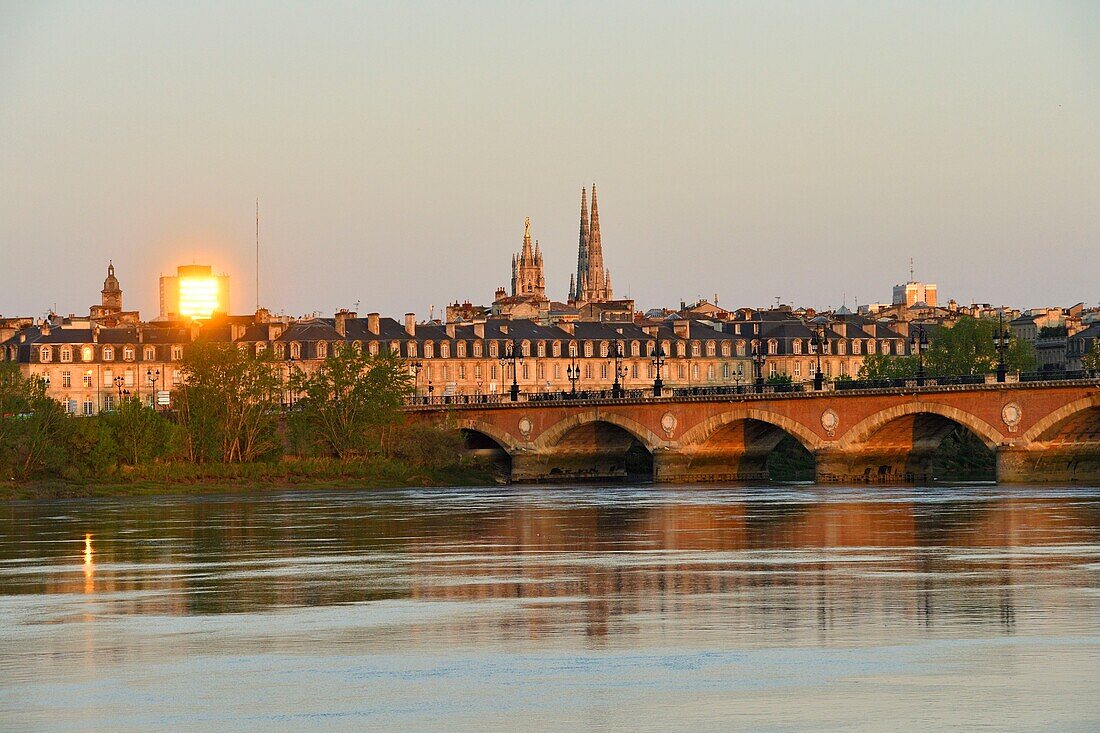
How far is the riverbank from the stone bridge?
3778 mm

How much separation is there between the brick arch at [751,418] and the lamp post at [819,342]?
2.33m

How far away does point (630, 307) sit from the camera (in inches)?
7726

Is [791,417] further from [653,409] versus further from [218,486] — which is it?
[218,486]

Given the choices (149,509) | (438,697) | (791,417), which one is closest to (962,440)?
→ (791,417)

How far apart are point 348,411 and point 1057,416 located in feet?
128

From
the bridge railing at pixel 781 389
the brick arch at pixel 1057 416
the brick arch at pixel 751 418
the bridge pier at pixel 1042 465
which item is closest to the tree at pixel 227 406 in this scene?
the bridge railing at pixel 781 389

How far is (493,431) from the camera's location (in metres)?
118

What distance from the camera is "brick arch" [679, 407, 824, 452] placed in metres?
105

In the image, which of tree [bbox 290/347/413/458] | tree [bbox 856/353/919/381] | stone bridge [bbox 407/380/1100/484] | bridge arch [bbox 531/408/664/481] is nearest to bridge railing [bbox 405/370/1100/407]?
stone bridge [bbox 407/380/1100/484]

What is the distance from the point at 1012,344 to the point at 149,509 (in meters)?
79.5

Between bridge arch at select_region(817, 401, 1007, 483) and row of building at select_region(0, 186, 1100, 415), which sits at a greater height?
row of building at select_region(0, 186, 1100, 415)

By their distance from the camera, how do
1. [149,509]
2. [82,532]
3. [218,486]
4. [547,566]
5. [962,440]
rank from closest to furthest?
[547,566]
[82,532]
[149,509]
[218,486]
[962,440]

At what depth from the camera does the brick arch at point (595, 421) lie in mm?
112750

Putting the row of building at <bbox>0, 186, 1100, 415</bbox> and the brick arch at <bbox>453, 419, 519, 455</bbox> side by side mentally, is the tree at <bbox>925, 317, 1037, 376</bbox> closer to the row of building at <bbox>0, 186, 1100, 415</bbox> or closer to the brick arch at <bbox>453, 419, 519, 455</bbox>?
the row of building at <bbox>0, 186, 1100, 415</bbox>
